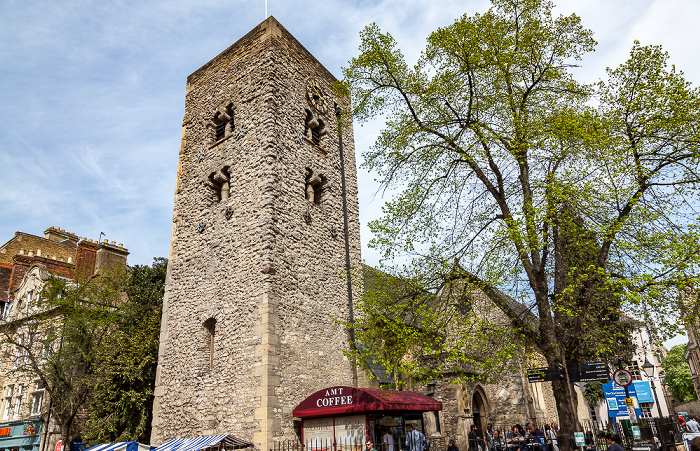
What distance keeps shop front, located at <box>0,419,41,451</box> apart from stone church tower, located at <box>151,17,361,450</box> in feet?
40.6

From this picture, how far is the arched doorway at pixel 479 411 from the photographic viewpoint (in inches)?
784

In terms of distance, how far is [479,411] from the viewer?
20.3 metres

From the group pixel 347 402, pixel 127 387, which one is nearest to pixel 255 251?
pixel 347 402

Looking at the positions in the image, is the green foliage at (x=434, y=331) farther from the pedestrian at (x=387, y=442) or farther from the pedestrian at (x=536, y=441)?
the pedestrian at (x=536, y=441)

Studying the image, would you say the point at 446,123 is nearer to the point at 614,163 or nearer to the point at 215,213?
the point at 614,163

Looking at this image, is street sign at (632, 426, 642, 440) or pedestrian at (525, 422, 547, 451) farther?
pedestrian at (525, 422, 547, 451)

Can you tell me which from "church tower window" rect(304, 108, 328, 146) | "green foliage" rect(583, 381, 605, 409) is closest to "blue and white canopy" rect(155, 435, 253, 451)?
"church tower window" rect(304, 108, 328, 146)

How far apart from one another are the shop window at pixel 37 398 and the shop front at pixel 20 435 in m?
0.54

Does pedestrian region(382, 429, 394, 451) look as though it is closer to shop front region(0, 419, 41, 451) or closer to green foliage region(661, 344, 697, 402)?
shop front region(0, 419, 41, 451)

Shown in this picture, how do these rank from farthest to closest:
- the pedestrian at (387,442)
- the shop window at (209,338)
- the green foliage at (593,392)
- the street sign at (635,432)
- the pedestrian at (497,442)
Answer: the green foliage at (593,392), the pedestrian at (497,442), the shop window at (209,338), the pedestrian at (387,442), the street sign at (635,432)

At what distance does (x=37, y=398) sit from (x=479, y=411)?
21.1m

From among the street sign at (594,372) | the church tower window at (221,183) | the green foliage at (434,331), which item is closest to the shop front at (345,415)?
the green foliage at (434,331)

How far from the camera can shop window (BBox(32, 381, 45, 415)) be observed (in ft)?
73.1

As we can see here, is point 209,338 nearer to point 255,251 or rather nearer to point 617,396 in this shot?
point 255,251
